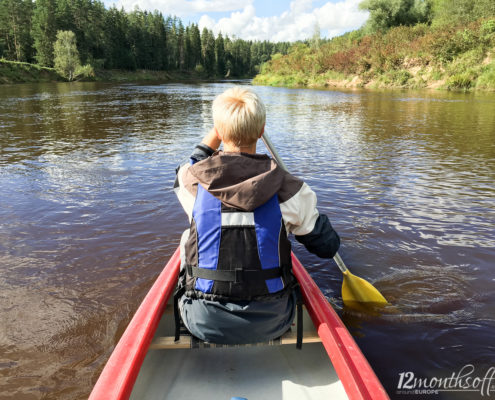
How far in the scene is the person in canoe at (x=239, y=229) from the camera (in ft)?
6.06

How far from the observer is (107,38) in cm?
6800

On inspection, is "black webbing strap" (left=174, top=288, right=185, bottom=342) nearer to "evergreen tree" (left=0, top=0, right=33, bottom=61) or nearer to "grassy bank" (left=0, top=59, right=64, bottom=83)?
"grassy bank" (left=0, top=59, right=64, bottom=83)

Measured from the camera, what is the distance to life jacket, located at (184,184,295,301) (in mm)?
1872

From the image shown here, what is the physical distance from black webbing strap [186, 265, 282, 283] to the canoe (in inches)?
17.3

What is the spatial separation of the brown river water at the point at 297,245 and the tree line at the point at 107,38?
58.2 metres

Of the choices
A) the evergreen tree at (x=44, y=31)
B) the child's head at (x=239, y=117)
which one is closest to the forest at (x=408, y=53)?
the child's head at (x=239, y=117)

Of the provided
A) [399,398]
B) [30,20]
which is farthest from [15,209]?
[30,20]

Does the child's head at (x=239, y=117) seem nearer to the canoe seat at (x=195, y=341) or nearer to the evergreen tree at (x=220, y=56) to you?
the canoe seat at (x=195, y=341)

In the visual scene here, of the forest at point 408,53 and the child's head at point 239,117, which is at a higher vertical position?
the forest at point 408,53

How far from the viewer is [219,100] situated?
1.97m

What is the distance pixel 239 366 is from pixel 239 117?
58.5 inches

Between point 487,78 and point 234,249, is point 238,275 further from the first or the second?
point 487,78

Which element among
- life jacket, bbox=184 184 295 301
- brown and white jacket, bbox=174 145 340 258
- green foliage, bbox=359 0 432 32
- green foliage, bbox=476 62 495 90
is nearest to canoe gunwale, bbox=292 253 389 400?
life jacket, bbox=184 184 295 301

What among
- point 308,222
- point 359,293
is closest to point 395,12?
point 359,293
